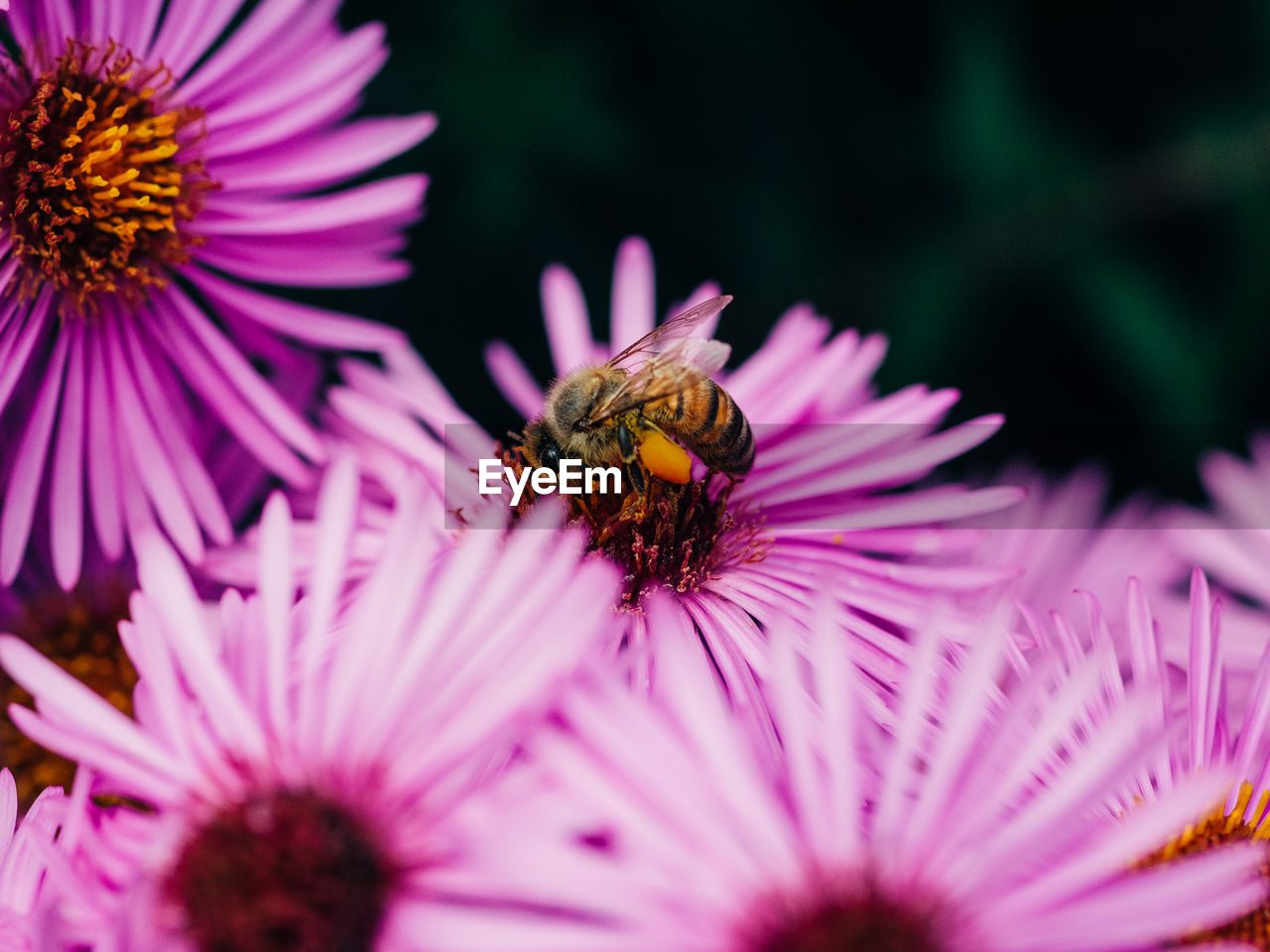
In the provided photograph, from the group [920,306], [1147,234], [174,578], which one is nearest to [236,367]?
[174,578]

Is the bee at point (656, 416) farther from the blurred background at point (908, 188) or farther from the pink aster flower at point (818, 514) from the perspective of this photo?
the blurred background at point (908, 188)

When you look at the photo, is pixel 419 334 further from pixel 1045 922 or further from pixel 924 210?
pixel 1045 922

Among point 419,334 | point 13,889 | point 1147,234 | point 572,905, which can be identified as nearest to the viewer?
point 572,905

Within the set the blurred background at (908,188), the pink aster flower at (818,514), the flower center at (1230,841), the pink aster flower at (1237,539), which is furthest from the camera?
the blurred background at (908,188)

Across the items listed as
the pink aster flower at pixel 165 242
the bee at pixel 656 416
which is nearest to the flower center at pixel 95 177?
the pink aster flower at pixel 165 242

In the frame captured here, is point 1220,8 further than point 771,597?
Yes

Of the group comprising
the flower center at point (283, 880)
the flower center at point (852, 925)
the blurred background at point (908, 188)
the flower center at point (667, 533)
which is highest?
the blurred background at point (908, 188)
